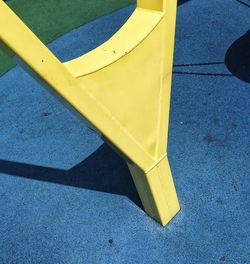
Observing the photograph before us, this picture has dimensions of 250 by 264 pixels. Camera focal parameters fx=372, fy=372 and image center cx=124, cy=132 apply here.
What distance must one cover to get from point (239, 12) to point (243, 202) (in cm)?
400

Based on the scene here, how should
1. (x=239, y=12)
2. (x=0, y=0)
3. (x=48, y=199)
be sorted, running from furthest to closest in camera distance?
(x=239, y=12), (x=48, y=199), (x=0, y=0)

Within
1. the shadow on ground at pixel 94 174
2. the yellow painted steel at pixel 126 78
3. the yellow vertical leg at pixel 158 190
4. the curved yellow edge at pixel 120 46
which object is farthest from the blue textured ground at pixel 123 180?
the curved yellow edge at pixel 120 46

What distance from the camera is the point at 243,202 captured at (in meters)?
4.03

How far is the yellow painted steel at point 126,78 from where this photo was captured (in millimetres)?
1998

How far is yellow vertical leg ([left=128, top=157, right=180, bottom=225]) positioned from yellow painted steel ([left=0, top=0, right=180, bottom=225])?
0.08 ft

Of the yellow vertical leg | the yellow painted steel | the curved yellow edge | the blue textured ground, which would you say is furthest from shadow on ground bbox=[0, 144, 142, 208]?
the curved yellow edge

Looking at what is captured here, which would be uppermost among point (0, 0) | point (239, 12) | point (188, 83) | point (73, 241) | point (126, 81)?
point (0, 0)

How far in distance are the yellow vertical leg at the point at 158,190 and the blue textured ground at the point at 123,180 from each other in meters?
0.17

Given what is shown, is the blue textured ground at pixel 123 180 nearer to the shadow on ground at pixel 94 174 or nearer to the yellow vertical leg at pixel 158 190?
the shadow on ground at pixel 94 174

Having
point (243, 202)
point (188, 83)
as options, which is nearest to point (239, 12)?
point (188, 83)

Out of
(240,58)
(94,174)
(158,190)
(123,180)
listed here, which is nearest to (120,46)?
(158,190)

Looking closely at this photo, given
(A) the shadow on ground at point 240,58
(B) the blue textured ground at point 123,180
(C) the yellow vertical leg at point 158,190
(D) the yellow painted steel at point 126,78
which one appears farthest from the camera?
(A) the shadow on ground at point 240,58

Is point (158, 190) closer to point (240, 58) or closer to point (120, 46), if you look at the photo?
point (120, 46)

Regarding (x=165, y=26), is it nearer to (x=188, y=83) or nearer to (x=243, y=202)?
(x=243, y=202)
